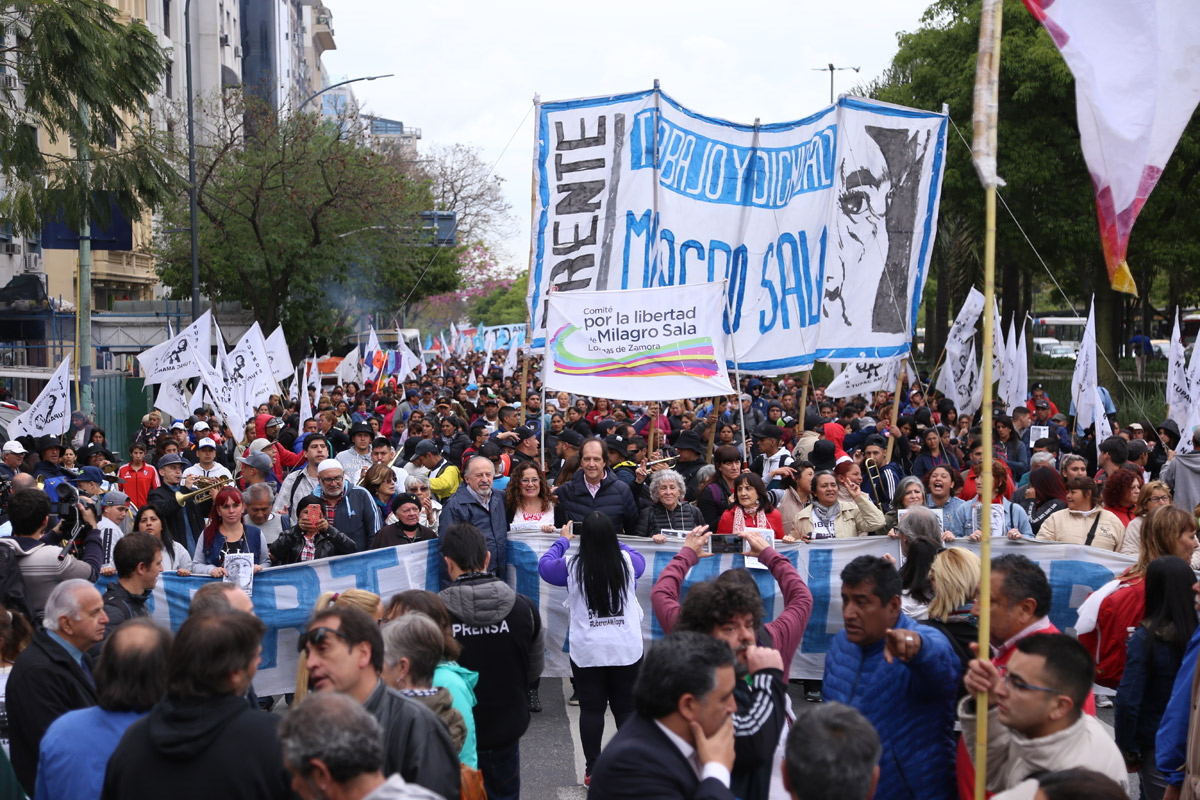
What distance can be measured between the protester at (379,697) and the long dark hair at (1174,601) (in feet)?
9.70

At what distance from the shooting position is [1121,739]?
4973 mm

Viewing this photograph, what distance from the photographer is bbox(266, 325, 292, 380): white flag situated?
18375 millimetres

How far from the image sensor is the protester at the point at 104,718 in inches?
137

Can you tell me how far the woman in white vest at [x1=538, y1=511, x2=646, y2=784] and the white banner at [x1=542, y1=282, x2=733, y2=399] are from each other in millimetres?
3777

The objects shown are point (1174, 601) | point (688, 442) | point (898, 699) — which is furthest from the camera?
point (688, 442)

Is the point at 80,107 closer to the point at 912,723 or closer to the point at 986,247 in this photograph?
the point at 912,723

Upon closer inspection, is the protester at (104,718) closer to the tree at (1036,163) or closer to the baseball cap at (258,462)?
the baseball cap at (258,462)

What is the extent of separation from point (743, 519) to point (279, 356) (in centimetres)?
1262

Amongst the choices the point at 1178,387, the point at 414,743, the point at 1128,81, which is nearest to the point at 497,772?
the point at 414,743

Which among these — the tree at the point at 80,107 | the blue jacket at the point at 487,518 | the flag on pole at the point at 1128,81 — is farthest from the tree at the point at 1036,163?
the flag on pole at the point at 1128,81

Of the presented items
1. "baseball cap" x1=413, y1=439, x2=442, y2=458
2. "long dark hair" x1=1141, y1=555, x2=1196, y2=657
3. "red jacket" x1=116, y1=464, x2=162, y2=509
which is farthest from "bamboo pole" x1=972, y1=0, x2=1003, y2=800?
"red jacket" x1=116, y1=464, x2=162, y2=509

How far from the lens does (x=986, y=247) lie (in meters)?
3.27

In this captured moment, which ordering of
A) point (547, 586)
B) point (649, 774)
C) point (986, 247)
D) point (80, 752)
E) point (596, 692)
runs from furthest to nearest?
1. point (547, 586)
2. point (596, 692)
3. point (80, 752)
4. point (986, 247)
5. point (649, 774)

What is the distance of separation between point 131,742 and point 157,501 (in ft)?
16.2
